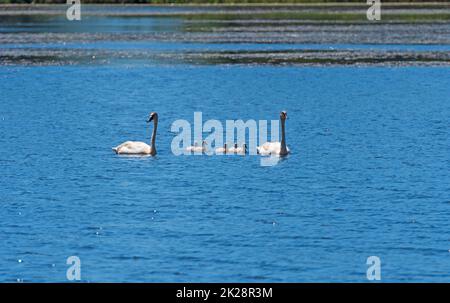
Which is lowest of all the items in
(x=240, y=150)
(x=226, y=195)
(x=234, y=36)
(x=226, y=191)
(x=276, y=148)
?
(x=226, y=195)

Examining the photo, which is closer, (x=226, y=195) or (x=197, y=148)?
(x=226, y=195)

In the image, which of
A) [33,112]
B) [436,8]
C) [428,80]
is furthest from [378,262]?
[436,8]

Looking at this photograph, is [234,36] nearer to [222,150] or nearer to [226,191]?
[222,150]

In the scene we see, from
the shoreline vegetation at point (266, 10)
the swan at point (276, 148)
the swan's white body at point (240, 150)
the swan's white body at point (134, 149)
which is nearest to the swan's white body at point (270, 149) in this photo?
the swan at point (276, 148)

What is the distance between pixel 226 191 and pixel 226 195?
1.46ft

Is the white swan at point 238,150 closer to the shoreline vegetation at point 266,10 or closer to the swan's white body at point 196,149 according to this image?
the swan's white body at point 196,149

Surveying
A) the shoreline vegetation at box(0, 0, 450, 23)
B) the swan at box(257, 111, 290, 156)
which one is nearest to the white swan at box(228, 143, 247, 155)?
the swan at box(257, 111, 290, 156)

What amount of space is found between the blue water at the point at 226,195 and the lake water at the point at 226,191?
0.15ft

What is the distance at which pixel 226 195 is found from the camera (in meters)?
26.6

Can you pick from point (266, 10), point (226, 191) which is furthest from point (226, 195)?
point (266, 10)

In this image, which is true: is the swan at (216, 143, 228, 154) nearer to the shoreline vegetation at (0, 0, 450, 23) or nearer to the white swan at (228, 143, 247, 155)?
the white swan at (228, 143, 247, 155)

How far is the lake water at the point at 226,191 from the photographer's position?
20844 millimetres

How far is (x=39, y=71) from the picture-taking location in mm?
61750

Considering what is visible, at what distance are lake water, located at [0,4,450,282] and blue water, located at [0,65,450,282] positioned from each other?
46 millimetres
